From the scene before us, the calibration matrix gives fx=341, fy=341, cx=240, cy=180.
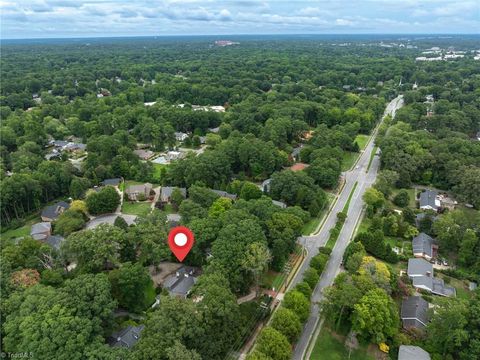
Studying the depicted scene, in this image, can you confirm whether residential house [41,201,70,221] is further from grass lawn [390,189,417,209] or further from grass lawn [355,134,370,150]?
grass lawn [355,134,370,150]

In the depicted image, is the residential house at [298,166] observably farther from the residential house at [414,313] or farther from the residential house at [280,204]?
the residential house at [414,313]

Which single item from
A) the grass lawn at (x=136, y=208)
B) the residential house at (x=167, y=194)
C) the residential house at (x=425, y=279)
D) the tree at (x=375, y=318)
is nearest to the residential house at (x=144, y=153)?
the grass lawn at (x=136, y=208)

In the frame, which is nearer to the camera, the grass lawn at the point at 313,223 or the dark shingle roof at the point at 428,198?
the grass lawn at the point at 313,223

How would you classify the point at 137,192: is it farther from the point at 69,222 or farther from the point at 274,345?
the point at 274,345

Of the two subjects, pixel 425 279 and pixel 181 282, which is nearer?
pixel 181 282

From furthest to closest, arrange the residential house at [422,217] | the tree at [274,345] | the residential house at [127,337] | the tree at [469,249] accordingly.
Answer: the residential house at [422,217] < the tree at [469,249] < the residential house at [127,337] < the tree at [274,345]

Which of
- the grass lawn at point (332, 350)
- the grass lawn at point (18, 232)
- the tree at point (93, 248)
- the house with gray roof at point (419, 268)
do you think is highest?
the tree at point (93, 248)

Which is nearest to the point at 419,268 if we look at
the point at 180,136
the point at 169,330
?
the point at 169,330

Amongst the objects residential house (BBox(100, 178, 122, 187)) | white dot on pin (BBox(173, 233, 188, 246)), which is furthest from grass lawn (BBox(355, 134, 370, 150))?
white dot on pin (BBox(173, 233, 188, 246))

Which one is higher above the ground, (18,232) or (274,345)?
(274,345)
